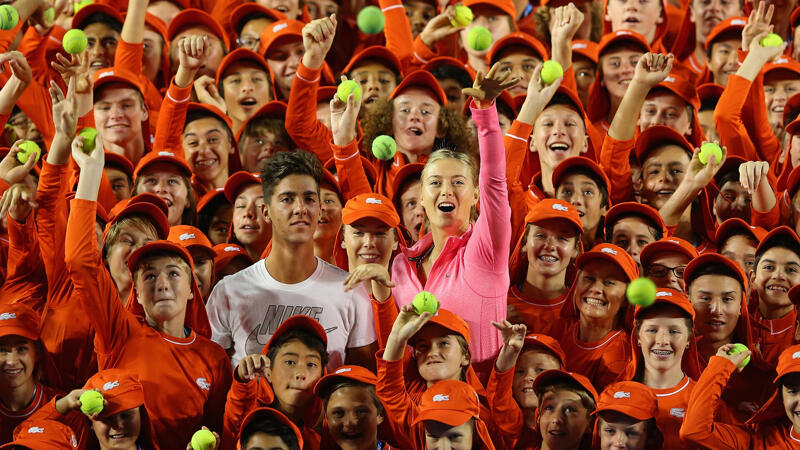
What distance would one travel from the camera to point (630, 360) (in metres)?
6.04

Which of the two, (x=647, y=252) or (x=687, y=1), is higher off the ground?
(x=687, y=1)

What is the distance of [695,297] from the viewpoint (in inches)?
246

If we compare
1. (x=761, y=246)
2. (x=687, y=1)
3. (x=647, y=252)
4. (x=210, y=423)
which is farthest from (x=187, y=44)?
(x=687, y=1)

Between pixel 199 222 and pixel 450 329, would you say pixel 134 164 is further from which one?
pixel 450 329

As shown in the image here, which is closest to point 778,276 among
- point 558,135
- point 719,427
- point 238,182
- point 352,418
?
point 719,427

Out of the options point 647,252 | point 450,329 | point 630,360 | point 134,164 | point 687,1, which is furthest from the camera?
point 687,1

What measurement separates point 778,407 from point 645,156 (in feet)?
6.36

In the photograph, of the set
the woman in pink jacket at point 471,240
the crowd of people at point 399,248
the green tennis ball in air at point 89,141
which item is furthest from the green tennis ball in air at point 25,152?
the woman in pink jacket at point 471,240

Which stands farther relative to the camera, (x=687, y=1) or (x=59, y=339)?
(x=687, y=1)

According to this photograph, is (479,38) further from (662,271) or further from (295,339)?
(295,339)

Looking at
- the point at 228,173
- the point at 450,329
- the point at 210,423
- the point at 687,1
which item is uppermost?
the point at 687,1

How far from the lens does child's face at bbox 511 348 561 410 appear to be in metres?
5.90

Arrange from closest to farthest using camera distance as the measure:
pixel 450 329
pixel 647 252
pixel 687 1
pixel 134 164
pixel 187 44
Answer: pixel 450 329, pixel 647 252, pixel 187 44, pixel 134 164, pixel 687 1

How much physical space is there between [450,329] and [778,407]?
4.83ft
